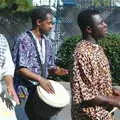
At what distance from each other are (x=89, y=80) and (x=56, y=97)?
1336mm

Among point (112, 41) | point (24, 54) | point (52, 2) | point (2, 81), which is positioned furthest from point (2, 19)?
point (2, 81)

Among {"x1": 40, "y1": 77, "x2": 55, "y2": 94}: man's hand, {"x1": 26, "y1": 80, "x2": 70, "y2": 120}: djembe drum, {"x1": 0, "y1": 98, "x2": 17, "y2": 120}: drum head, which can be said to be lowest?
{"x1": 26, "y1": 80, "x2": 70, "y2": 120}: djembe drum

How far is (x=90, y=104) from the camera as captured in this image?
13.4 ft

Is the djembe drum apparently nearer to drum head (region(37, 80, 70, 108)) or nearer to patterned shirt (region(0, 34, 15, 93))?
drum head (region(37, 80, 70, 108))

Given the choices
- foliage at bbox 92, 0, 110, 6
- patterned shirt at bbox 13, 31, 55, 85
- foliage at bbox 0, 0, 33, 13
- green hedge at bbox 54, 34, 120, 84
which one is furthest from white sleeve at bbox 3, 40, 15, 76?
foliage at bbox 92, 0, 110, 6

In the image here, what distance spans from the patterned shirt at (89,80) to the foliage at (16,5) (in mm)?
9075

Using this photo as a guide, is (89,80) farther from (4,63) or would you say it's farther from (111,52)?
(111,52)

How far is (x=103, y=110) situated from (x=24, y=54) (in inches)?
66.6

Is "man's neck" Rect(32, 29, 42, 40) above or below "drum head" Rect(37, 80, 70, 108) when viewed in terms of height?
above

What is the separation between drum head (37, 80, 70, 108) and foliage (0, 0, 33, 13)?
25.5ft

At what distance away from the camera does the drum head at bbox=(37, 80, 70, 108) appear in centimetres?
527

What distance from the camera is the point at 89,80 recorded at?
4.06 m

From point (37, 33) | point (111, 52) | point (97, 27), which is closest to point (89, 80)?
point (97, 27)

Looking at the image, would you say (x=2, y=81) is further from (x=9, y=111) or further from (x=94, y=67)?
(x=94, y=67)
